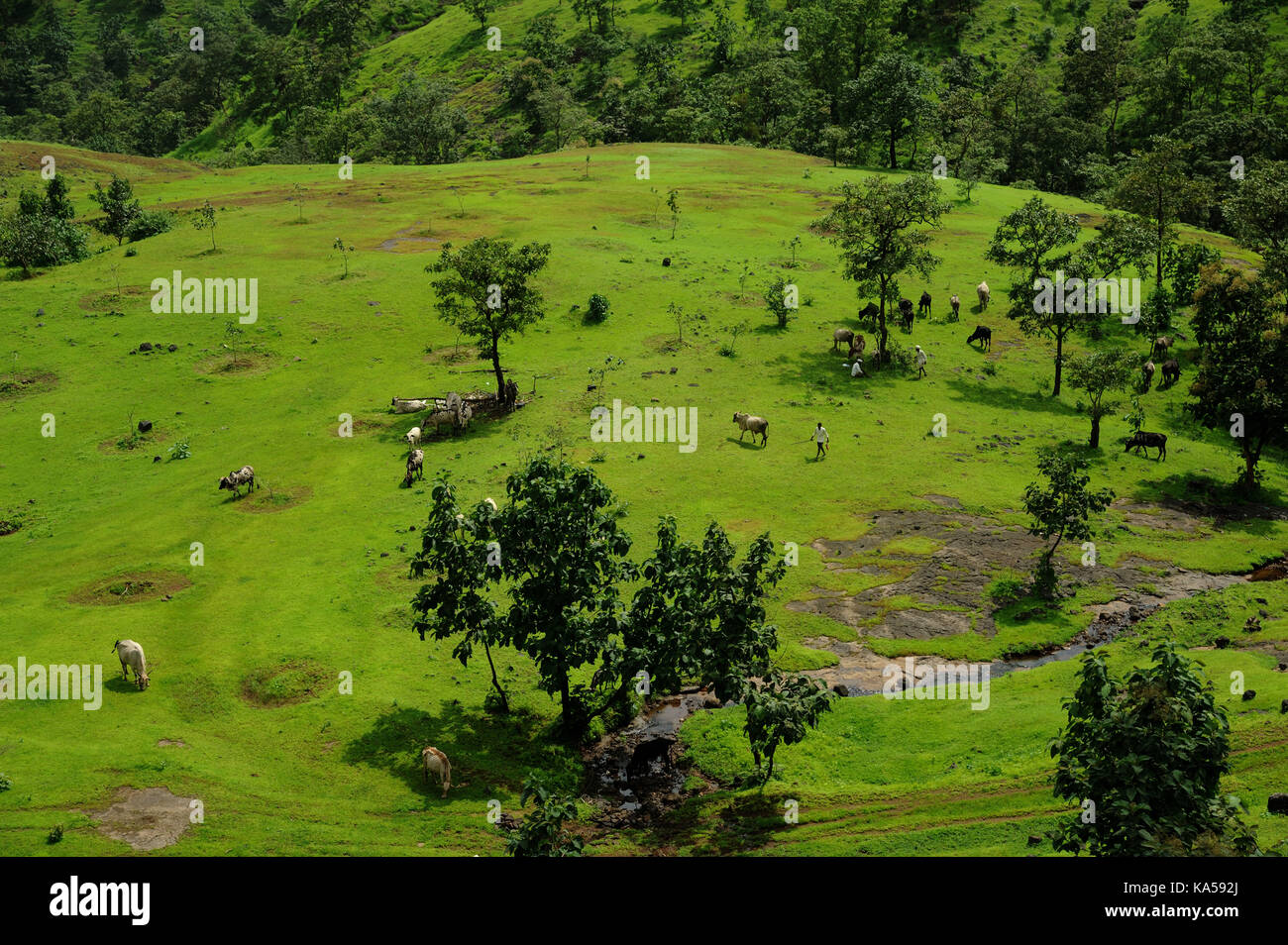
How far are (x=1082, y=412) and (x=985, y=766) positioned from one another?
112 feet

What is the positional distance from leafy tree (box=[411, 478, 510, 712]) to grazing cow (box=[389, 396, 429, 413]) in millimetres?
23542

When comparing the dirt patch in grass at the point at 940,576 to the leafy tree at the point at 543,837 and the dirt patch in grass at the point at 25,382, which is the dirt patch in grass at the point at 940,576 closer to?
the leafy tree at the point at 543,837

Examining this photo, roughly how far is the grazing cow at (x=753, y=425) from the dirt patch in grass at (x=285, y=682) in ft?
77.5

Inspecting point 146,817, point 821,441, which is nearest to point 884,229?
point 821,441

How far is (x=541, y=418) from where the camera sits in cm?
4697

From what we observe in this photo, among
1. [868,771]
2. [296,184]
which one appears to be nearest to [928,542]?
[868,771]

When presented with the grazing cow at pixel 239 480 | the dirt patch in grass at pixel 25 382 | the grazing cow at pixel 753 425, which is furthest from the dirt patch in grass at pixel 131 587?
the grazing cow at pixel 753 425

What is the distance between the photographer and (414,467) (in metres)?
41.6

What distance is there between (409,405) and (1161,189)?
51.3 metres

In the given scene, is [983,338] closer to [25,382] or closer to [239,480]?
[239,480]

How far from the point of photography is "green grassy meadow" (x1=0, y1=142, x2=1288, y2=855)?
2241 cm

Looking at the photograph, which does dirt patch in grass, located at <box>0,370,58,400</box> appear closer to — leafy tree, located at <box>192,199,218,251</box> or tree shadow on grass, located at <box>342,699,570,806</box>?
leafy tree, located at <box>192,199,218,251</box>

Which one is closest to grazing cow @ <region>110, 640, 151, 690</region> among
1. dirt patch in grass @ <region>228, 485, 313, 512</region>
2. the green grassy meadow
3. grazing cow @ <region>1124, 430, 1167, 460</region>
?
the green grassy meadow

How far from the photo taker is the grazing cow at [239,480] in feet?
132
